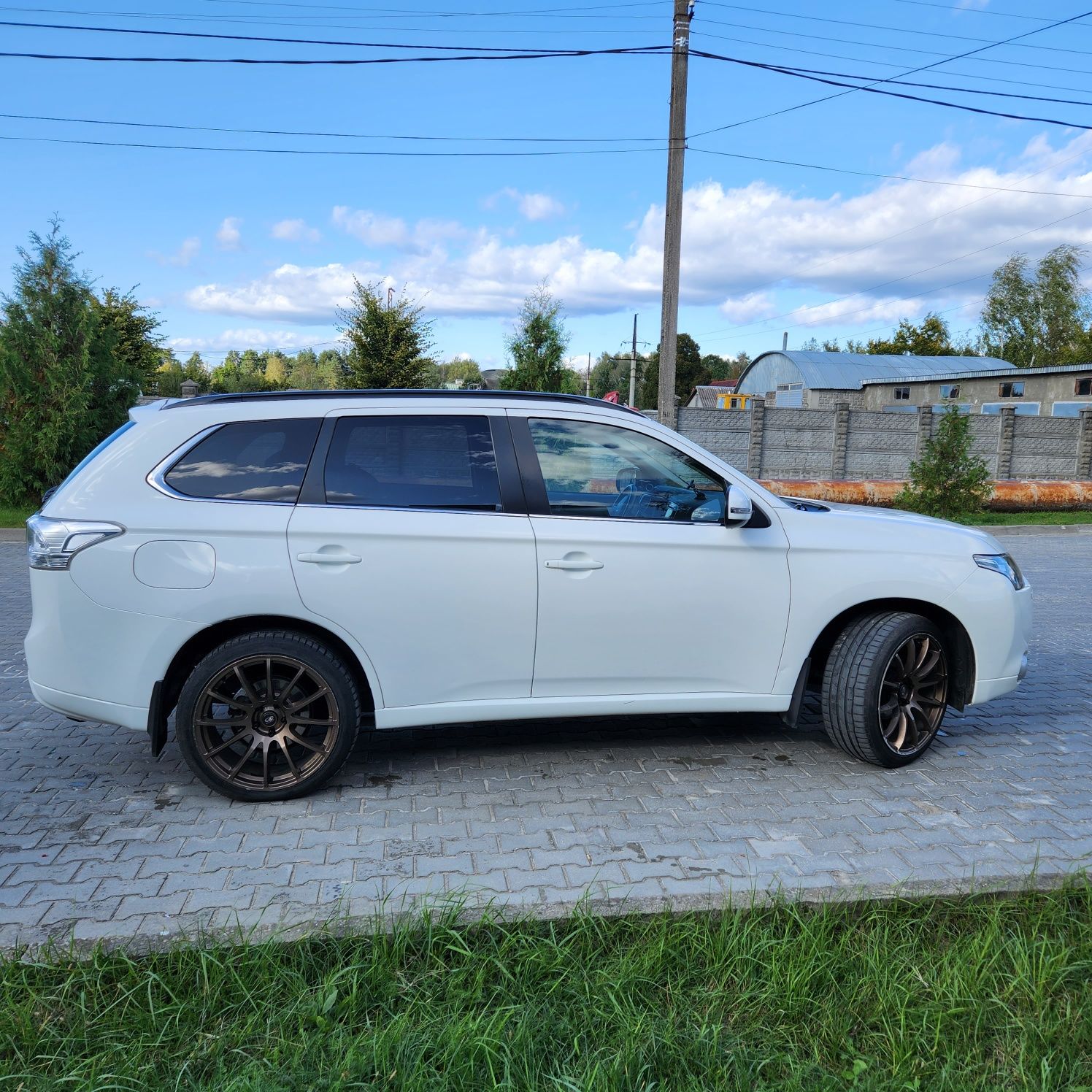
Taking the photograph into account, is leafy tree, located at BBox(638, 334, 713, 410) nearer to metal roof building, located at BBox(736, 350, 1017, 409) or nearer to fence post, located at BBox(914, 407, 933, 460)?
metal roof building, located at BBox(736, 350, 1017, 409)

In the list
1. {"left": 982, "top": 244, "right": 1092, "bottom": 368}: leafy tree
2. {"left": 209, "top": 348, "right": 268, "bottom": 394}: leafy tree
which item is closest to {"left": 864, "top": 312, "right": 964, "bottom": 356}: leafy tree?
{"left": 982, "top": 244, "right": 1092, "bottom": 368}: leafy tree

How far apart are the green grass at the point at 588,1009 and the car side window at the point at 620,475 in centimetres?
185

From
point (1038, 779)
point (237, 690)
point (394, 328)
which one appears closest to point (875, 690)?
point (1038, 779)

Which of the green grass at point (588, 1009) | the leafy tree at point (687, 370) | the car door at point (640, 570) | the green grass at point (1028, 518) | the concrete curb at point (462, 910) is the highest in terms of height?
the leafy tree at point (687, 370)

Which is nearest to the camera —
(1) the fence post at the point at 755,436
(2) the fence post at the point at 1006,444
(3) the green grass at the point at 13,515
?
(3) the green grass at the point at 13,515

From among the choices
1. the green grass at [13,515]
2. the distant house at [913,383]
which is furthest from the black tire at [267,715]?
the distant house at [913,383]

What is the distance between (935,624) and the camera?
15.4 ft

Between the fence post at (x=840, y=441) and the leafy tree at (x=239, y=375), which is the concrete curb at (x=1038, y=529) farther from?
the leafy tree at (x=239, y=375)

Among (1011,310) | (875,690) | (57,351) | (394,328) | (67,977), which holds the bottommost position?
(67,977)

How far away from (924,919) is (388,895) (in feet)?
6.05

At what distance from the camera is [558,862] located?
141 inches

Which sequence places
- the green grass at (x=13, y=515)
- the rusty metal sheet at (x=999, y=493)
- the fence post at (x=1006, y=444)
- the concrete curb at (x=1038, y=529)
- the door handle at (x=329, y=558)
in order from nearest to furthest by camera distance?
the door handle at (x=329, y=558) < the green grass at (x=13, y=515) < the concrete curb at (x=1038, y=529) < the rusty metal sheet at (x=999, y=493) < the fence post at (x=1006, y=444)

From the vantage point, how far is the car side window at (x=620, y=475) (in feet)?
14.2

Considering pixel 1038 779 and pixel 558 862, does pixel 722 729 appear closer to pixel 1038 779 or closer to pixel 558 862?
pixel 1038 779
